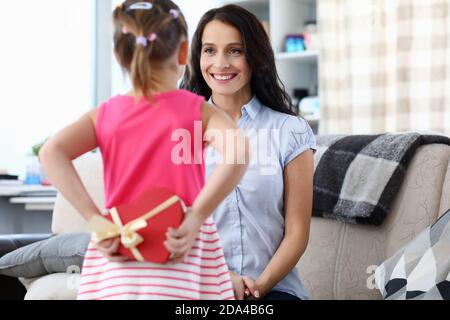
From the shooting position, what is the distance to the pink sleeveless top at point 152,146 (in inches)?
22.5

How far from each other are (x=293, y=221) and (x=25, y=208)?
2.50 meters

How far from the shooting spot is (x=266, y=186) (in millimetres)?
1233

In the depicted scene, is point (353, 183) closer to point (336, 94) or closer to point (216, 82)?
point (216, 82)

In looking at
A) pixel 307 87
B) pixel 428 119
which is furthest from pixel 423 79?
pixel 307 87

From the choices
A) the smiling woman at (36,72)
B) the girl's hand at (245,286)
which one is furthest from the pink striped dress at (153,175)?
the smiling woman at (36,72)

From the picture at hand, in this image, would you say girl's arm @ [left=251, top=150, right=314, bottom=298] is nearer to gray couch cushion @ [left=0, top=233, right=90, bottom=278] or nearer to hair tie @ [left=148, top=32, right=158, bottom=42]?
hair tie @ [left=148, top=32, right=158, bottom=42]

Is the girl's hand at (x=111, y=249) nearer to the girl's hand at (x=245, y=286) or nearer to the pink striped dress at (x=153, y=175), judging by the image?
the pink striped dress at (x=153, y=175)

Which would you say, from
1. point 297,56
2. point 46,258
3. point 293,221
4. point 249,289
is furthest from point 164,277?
point 297,56

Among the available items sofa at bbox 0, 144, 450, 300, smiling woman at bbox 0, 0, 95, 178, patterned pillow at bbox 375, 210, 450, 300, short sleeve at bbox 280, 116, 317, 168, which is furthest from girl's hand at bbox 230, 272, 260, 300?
smiling woman at bbox 0, 0, 95, 178

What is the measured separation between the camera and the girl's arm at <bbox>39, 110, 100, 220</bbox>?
1.91 feet

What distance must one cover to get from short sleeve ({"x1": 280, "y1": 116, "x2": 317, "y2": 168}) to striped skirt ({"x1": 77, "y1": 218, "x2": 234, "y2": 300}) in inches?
25.6

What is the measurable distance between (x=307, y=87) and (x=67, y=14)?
1347mm

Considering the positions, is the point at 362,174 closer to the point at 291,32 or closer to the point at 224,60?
the point at 224,60

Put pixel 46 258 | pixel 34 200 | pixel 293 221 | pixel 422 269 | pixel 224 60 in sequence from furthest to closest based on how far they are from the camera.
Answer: pixel 34 200
pixel 46 258
pixel 422 269
pixel 293 221
pixel 224 60
